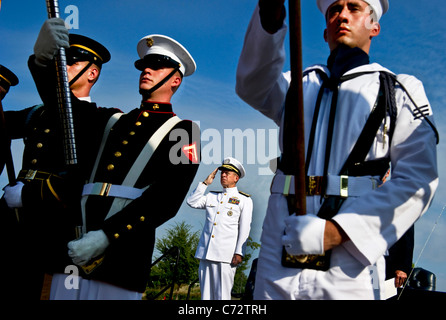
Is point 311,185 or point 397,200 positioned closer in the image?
point 397,200

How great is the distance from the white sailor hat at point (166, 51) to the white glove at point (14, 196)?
4.96ft

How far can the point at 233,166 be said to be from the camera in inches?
396

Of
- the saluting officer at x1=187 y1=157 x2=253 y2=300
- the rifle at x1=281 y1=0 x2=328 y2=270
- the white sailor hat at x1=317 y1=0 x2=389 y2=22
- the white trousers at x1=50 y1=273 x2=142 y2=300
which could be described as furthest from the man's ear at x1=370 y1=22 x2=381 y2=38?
the saluting officer at x1=187 y1=157 x2=253 y2=300

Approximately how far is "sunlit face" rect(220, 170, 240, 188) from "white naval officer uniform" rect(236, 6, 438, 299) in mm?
7364

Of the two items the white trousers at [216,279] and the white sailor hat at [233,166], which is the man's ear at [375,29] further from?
the white sailor hat at [233,166]

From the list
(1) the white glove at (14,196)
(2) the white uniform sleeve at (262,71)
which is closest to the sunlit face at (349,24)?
(2) the white uniform sleeve at (262,71)

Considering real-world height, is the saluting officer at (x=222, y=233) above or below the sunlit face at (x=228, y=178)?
below

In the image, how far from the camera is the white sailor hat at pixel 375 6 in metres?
2.63

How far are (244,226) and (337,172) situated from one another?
7.20 m

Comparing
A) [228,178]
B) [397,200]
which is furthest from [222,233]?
[397,200]

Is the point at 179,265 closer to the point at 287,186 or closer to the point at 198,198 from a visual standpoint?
the point at 198,198

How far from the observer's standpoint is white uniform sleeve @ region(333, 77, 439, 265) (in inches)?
79.1

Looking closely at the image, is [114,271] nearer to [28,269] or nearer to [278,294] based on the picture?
[28,269]
